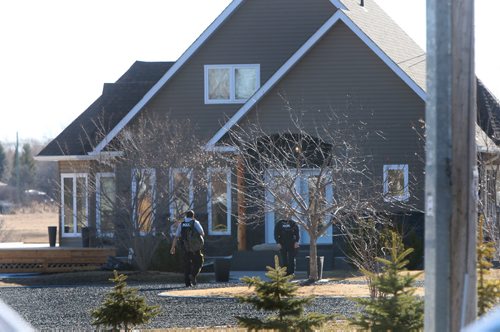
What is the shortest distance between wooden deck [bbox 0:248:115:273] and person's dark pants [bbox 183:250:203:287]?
785 centimetres

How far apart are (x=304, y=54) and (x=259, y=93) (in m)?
1.73

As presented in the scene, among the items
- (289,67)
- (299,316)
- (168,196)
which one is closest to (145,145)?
(168,196)

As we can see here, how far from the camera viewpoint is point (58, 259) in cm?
3391

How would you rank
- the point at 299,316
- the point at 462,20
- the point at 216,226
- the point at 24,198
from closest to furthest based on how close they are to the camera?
1. the point at 462,20
2. the point at 299,316
3. the point at 216,226
4. the point at 24,198

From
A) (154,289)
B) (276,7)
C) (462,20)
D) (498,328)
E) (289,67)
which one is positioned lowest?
(154,289)

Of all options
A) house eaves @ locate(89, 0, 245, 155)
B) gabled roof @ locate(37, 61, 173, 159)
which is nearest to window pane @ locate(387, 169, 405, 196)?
house eaves @ locate(89, 0, 245, 155)

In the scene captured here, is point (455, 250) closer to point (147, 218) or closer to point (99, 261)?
point (147, 218)

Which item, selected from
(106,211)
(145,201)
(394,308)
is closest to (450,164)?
(394,308)

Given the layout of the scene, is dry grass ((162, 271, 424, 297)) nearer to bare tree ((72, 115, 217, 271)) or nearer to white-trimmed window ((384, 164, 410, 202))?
white-trimmed window ((384, 164, 410, 202))

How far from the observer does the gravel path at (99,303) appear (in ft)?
61.1

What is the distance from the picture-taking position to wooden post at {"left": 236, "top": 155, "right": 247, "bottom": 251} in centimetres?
3075

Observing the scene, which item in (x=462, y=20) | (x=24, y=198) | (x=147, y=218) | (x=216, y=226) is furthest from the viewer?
(x=24, y=198)

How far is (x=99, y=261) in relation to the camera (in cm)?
3403

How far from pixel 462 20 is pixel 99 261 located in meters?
26.3
